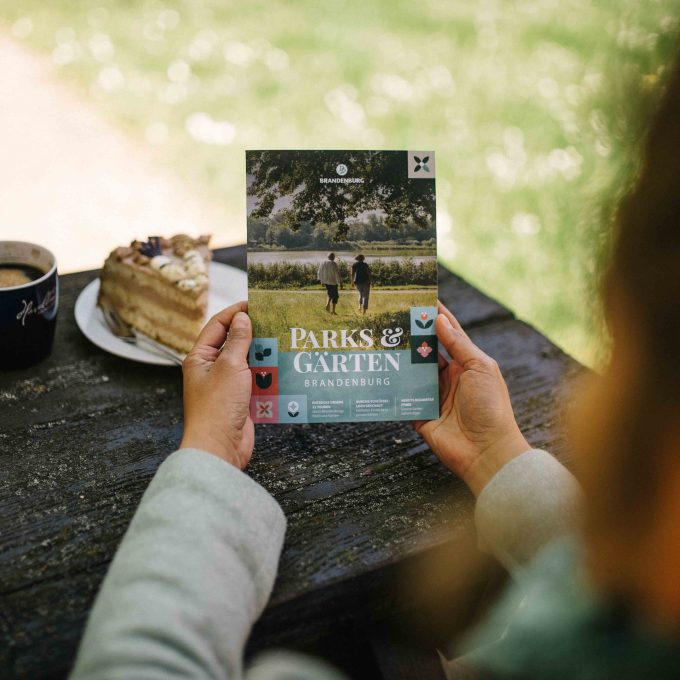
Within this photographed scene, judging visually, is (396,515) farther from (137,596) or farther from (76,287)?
(76,287)

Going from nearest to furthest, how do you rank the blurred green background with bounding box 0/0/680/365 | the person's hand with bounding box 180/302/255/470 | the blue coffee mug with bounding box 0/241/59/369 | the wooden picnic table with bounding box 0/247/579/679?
the wooden picnic table with bounding box 0/247/579/679 < the person's hand with bounding box 180/302/255/470 < the blue coffee mug with bounding box 0/241/59/369 < the blurred green background with bounding box 0/0/680/365

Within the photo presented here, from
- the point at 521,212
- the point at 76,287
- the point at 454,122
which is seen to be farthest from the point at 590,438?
the point at 454,122

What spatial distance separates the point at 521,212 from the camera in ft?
10.4

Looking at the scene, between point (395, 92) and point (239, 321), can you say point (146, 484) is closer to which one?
point (239, 321)

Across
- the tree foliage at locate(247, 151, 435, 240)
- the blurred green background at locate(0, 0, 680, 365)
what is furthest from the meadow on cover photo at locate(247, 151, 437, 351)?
the blurred green background at locate(0, 0, 680, 365)

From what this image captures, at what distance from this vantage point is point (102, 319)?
155cm

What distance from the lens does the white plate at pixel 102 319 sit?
→ 1.45m

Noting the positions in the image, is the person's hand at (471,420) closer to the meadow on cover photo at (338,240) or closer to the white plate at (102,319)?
the meadow on cover photo at (338,240)

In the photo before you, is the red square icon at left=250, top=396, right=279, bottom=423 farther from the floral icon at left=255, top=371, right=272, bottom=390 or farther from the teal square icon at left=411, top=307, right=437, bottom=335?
the teal square icon at left=411, top=307, right=437, bottom=335

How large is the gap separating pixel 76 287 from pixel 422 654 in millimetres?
1099

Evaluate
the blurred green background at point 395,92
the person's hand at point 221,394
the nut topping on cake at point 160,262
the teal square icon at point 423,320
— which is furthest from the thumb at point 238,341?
the blurred green background at point 395,92

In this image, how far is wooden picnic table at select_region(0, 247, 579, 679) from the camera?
99 centimetres

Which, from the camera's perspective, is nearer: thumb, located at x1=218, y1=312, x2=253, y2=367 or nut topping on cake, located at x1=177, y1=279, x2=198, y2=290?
thumb, located at x1=218, y1=312, x2=253, y2=367

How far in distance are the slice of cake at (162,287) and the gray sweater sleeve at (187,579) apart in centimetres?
60
